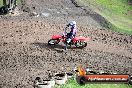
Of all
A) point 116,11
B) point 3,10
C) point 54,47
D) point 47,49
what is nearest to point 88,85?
point 47,49

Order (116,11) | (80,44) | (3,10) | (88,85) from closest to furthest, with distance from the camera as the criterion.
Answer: (88,85) < (80,44) < (3,10) < (116,11)

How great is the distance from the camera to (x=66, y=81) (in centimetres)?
2275

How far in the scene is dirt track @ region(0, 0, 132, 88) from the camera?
2373cm

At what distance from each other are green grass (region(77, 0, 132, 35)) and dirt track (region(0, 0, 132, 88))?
80.2 inches

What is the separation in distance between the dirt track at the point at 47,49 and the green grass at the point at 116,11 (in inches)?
80.2

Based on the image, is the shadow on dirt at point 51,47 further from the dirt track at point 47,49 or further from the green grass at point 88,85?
the green grass at point 88,85

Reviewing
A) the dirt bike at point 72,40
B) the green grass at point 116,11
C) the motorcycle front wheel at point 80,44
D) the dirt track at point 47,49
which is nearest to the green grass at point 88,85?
the dirt track at point 47,49

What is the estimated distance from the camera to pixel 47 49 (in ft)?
87.7

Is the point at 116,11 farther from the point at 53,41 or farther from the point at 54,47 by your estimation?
the point at 54,47

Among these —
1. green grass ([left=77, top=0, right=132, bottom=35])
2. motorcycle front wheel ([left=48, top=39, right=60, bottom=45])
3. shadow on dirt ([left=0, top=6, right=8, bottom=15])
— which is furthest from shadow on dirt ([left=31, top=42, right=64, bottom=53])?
green grass ([left=77, top=0, right=132, bottom=35])

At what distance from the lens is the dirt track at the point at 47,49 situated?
77.9 ft

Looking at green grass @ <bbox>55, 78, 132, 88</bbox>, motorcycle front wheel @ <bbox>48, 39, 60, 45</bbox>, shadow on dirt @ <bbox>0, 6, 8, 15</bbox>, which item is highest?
shadow on dirt @ <bbox>0, 6, 8, 15</bbox>

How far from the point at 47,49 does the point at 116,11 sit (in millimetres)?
15455

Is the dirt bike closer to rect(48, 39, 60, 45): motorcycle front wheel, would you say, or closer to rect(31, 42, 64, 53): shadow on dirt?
rect(48, 39, 60, 45): motorcycle front wheel
